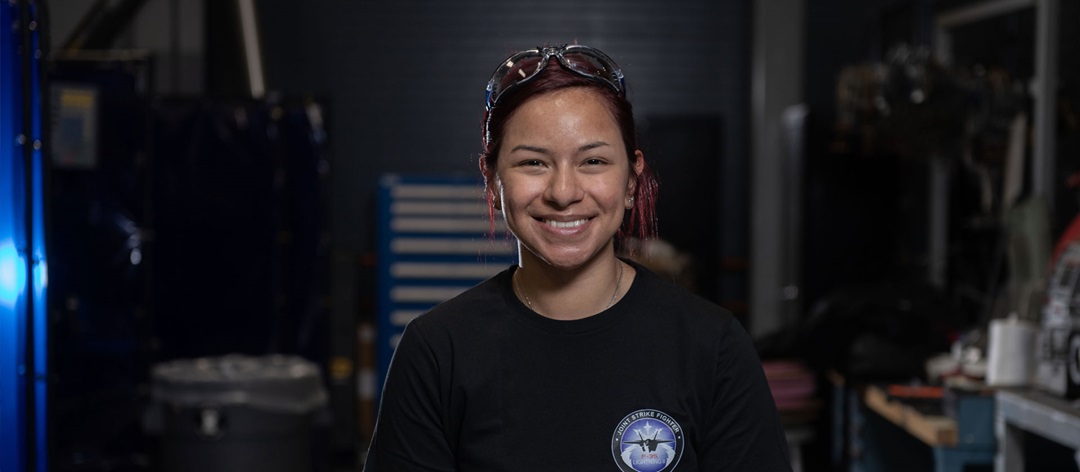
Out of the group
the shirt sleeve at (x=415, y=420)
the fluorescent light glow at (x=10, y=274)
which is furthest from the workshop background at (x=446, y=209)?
the shirt sleeve at (x=415, y=420)

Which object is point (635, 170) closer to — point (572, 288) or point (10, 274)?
point (572, 288)

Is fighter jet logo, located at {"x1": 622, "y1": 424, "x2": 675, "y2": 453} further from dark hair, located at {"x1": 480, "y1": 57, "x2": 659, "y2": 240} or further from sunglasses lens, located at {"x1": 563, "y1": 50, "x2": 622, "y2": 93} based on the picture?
sunglasses lens, located at {"x1": 563, "y1": 50, "x2": 622, "y2": 93}

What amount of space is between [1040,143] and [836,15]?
345cm

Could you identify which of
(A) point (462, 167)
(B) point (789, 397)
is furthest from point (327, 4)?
(B) point (789, 397)

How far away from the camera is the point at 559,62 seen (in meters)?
1.35

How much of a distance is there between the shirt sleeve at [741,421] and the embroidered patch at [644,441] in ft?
0.17

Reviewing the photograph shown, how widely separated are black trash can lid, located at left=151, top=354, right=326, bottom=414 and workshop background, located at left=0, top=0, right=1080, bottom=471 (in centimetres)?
1

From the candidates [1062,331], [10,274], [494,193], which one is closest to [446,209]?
[1062,331]

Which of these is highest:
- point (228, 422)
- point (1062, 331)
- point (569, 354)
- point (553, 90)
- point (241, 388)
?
point (553, 90)

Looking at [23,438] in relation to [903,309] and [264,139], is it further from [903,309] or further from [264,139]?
[264,139]

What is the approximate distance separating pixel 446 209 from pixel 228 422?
2570 mm

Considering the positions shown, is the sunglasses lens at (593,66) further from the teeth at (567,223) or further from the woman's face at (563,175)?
the teeth at (567,223)

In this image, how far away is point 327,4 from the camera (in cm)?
746

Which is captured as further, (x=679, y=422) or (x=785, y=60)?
(x=785, y=60)
